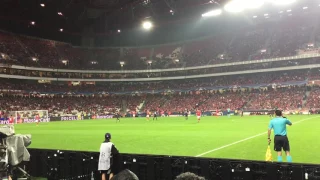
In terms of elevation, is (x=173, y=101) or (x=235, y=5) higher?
(x=235, y=5)

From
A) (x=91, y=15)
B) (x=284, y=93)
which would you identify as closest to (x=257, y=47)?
(x=284, y=93)

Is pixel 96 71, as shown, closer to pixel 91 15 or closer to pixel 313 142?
pixel 91 15

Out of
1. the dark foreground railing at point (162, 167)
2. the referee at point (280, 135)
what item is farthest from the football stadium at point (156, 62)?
the referee at point (280, 135)

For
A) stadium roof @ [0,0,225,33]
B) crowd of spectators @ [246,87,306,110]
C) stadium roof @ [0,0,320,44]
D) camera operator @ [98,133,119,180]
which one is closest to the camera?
camera operator @ [98,133,119,180]

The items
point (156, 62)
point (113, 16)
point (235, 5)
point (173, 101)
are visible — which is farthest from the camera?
point (156, 62)

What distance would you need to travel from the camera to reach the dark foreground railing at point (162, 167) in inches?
304

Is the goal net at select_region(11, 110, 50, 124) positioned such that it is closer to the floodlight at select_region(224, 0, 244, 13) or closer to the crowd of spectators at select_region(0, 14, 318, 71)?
the crowd of spectators at select_region(0, 14, 318, 71)

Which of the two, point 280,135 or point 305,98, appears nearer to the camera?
point 280,135

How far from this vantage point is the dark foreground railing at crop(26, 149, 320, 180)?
773cm

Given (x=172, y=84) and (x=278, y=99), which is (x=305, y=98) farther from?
(x=172, y=84)

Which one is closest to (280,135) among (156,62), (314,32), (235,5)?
(235,5)

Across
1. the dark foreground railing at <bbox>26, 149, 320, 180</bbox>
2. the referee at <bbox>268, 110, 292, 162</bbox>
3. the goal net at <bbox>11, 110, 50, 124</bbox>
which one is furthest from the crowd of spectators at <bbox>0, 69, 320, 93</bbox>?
the dark foreground railing at <bbox>26, 149, 320, 180</bbox>

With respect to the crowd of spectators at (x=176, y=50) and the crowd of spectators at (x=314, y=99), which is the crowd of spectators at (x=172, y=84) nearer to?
the crowd of spectators at (x=314, y=99)

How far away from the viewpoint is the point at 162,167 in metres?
9.58
